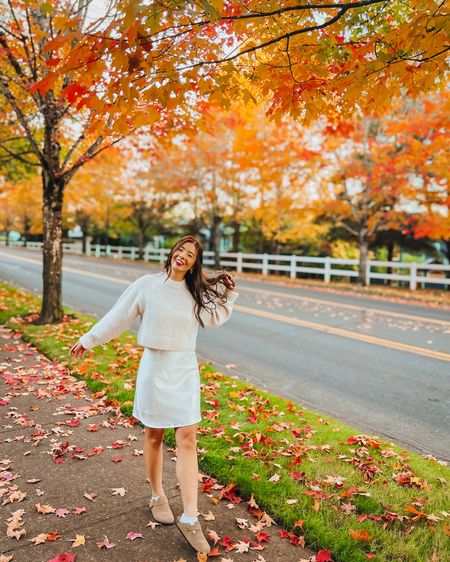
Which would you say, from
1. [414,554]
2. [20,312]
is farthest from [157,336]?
[20,312]

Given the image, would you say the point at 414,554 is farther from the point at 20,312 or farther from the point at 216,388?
the point at 20,312

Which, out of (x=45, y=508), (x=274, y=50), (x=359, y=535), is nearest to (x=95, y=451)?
(x=45, y=508)

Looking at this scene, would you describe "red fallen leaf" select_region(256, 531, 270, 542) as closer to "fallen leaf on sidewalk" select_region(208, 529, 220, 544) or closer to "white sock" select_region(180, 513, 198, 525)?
"fallen leaf on sidewalk" select_region(208, 529, 220, 544)

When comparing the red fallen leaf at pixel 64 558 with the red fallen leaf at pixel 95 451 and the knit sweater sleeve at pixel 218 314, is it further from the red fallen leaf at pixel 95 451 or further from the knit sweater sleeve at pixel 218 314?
the knit sweater sleeve at pixel 218 314

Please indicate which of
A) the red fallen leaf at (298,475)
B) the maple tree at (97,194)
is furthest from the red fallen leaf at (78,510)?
the maple tree at (97,194)

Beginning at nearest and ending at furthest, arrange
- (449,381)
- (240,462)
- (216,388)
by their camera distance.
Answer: (240,462)
(216,388)
(449,381)

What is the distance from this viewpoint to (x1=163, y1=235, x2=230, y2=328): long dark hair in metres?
3.44

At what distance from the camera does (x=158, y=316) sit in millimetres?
3270

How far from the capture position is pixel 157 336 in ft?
10.6

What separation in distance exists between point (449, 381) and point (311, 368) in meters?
2.01

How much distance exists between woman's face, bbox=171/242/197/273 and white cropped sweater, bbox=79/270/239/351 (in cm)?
11

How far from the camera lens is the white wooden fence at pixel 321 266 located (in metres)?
19.8

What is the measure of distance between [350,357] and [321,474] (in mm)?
4383

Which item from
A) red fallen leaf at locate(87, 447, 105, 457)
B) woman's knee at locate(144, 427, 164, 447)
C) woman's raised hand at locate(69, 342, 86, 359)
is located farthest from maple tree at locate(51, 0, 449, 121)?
red fallen leaf at locate(87, 447, 105, 457)
